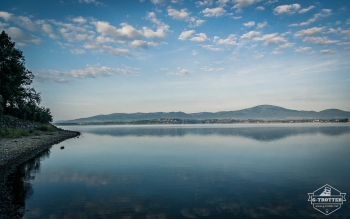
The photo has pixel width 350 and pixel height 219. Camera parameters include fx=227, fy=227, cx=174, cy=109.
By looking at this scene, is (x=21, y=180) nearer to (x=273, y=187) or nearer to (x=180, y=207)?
(x=180, y=207)

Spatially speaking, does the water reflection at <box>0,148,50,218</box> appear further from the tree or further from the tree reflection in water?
the tree

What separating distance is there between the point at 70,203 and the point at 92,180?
4.75 m

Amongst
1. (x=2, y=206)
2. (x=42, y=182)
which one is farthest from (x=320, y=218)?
(x=42, y=182)

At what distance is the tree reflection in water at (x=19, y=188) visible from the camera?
9454 mm

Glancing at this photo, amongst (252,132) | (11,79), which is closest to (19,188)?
(11,79)

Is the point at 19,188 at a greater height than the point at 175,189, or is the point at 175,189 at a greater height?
the point at 19,188

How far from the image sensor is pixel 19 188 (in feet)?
41.5

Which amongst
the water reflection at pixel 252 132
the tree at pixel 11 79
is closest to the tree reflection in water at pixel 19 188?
the tree at pixel 11 79

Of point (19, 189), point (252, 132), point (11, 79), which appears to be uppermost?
point (11, 79)

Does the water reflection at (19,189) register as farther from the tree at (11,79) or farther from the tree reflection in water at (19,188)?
the tree at (11,79)

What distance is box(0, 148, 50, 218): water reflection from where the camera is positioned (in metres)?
9.39

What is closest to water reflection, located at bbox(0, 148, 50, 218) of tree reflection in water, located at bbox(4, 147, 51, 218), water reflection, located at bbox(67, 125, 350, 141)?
tree reflection in water, located at bbox(4, 147, 51, 218)

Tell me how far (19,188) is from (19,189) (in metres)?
0.22

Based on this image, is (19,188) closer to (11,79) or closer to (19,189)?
(19,189)
